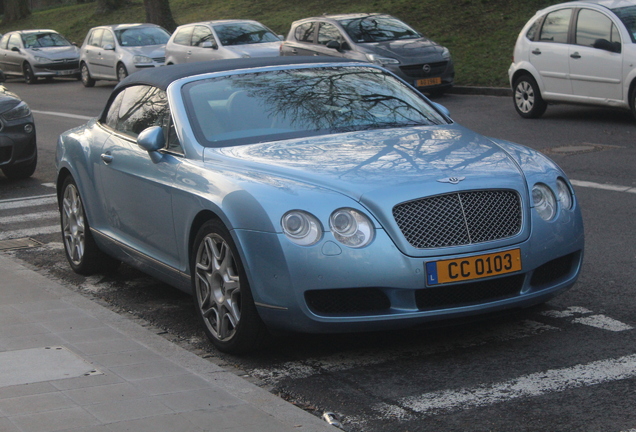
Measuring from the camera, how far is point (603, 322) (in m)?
5.50

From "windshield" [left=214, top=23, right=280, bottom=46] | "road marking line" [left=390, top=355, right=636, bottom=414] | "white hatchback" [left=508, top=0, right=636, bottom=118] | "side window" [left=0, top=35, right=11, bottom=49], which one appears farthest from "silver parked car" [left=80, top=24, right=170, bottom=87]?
"road marking line" [left=390, top=355, right=636, bottom=414]

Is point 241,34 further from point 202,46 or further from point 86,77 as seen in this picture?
point 86,77

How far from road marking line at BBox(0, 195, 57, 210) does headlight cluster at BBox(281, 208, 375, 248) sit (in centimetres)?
663

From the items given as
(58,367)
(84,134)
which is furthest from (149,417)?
(84,134)

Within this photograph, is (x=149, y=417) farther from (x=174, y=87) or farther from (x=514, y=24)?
(x=514, y=24)

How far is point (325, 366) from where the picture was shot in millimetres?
5090

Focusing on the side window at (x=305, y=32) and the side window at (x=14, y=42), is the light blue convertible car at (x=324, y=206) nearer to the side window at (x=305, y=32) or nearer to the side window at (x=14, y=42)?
the side window at (x=305, y=32)

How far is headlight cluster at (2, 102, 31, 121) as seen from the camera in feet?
40.2

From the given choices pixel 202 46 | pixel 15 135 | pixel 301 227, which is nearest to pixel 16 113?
pixel 15 135

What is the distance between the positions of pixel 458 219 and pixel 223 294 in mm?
1344

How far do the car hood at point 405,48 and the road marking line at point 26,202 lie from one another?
9.32 meters

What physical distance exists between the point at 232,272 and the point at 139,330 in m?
0.79

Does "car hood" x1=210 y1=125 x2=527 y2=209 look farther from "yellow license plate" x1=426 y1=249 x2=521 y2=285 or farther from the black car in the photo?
the black car

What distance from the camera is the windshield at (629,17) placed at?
1343 cm
